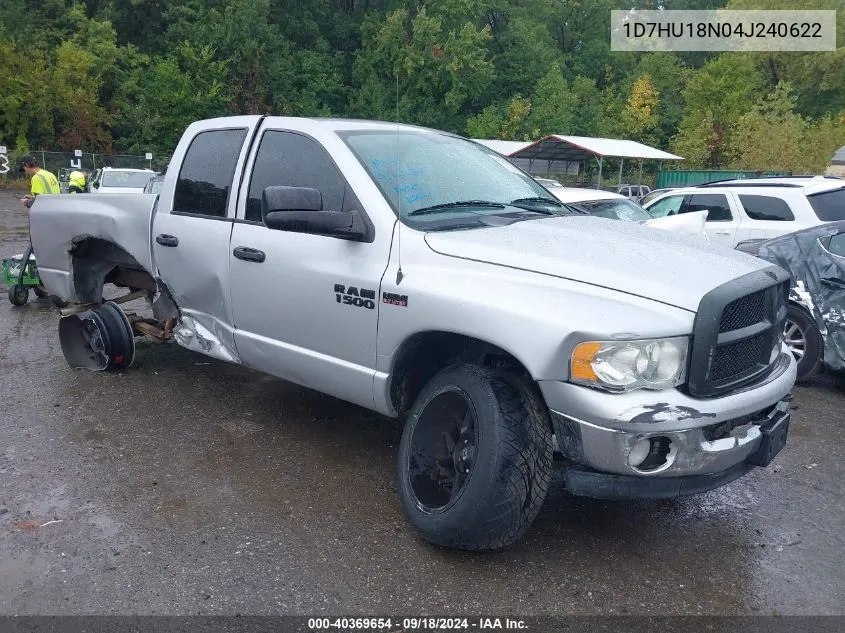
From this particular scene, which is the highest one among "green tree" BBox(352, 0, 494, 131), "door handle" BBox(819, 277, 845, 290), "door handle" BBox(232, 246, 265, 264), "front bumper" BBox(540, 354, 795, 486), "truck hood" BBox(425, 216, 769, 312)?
"green tree" BBox(352, 0, 494, 131)

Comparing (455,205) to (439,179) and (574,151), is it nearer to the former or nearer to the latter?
(439,179)

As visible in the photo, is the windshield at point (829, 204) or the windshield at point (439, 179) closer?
the windshield at point (439, 179)

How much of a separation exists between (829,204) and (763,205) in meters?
0.90

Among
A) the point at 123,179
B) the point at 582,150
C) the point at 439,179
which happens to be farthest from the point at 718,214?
the point at 582,150

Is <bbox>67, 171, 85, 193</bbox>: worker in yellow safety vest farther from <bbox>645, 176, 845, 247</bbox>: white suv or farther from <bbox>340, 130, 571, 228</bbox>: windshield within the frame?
<bbox>340, 130, 571, 228</bbox>: windshield

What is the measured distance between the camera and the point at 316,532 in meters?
3.59

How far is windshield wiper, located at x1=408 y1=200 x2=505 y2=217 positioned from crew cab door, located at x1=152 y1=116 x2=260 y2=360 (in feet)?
4.47

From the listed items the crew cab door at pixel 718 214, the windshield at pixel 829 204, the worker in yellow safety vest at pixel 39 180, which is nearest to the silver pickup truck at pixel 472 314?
the worker in yellow safety vest at pixel 39 180

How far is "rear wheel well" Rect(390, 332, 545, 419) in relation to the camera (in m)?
3.39

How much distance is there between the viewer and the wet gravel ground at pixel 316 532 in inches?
122

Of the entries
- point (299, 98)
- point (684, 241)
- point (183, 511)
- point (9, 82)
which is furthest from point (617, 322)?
point (9, 82)

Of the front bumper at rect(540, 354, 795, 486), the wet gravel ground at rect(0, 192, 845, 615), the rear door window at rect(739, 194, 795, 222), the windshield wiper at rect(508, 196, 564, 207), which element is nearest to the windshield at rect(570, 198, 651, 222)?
the rear door window at rect(739, 194, 795, 222)

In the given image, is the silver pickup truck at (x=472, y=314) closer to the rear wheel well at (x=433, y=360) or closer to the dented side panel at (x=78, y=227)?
the rear wheel well at (x=433, y=360)

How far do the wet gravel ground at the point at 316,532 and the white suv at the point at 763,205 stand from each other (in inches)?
232
